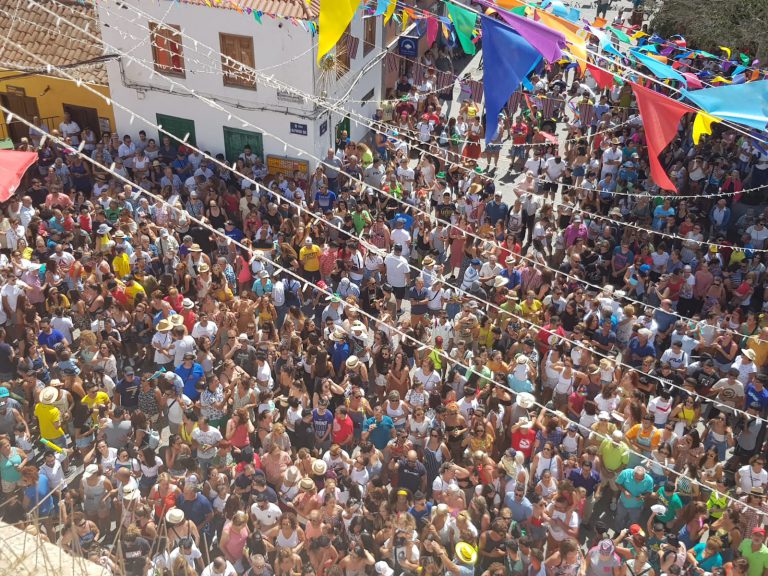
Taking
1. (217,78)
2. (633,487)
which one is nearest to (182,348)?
(633,487)

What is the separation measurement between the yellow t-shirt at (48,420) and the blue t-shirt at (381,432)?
3604 millimetres

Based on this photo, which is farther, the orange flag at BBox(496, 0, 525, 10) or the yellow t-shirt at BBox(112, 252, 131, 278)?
the yellow t-shirt at BBox(112, 252, 131, 278)

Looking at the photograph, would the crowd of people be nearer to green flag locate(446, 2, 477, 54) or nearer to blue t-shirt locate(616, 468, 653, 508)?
blue t-shirt locate(616, 468, 653, 508)

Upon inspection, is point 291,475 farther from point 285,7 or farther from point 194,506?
point 285,7

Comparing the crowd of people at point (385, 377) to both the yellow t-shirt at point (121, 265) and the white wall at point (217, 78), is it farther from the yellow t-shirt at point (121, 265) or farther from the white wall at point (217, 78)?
the white wall at point (217, 78)

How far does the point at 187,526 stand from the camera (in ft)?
26.0

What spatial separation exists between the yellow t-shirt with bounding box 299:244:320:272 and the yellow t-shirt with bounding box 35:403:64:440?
455cm

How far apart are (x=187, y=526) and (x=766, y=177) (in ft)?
41.9

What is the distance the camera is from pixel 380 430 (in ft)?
30.2

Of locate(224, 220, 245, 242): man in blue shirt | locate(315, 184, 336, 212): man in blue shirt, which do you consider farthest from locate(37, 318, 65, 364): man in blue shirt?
locate(315, 184, 336, 212): man in blue shirt

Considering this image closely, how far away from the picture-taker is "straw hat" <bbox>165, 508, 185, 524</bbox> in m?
7.80

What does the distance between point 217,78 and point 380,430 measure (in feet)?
32.7

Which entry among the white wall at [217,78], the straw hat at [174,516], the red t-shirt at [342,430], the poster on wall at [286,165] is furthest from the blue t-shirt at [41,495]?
the white wall at [217,78]

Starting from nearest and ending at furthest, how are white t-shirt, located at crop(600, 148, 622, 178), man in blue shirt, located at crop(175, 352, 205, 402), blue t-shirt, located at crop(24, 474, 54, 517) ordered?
1. blue t-shirt, located at crop(24, 474, 54, 517)
2. man in blue shirt, located at crop(175, 352, 205, 402)
3. white t-shirt, located at crop(600, 148, 622, 178)
